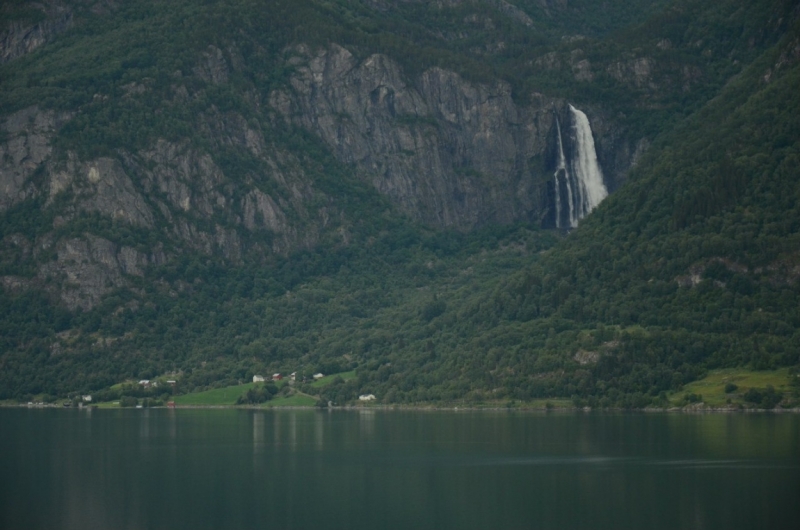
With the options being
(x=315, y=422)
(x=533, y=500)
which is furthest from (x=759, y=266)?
(x=533, y=500)

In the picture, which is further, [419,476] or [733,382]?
[733,382]

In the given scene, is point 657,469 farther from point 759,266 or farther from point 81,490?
point 759,266

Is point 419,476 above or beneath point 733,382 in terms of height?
beneath

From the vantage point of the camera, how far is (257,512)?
3760 inches

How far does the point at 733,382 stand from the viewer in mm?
175500

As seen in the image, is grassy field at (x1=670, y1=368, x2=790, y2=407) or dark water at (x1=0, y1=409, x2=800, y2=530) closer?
dark water at (x1=0, y1=409, x2=800, y2=530)

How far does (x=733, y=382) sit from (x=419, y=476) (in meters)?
75.0

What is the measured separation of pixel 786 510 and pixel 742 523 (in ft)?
15.3

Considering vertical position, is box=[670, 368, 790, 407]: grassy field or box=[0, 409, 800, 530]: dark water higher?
box=[670, 368, 790, 407]: grassy field

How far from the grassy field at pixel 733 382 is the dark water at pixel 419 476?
313 inches

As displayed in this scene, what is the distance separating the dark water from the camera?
9200 centimetres

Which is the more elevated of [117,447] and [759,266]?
[759,266]

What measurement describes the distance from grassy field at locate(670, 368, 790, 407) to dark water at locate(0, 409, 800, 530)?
26.0ft

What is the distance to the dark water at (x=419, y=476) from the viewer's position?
302 ft
